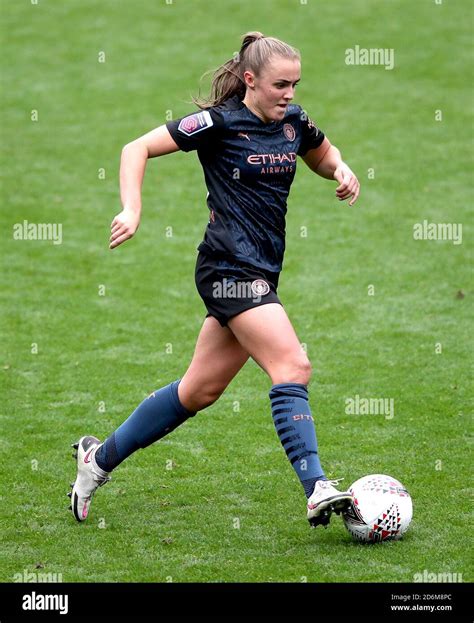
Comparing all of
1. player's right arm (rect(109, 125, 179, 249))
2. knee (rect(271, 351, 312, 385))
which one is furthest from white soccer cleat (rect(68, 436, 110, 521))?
player's right arm (rect(109, 125, 179, 249))

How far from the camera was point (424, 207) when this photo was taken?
479 inches

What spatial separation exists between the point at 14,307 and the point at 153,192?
3602mm

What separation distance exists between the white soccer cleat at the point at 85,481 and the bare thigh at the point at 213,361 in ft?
2.11

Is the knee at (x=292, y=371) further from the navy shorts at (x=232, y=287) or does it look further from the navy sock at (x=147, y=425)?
the navy sock at (x=147, y=425)

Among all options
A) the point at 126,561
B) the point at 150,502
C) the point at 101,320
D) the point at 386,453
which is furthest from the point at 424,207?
the point at 126,561

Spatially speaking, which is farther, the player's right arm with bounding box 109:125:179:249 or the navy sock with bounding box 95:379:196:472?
the navy sock with bounding box 95:379:196:472

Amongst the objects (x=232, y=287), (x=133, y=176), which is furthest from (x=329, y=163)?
(x=133, y=176)

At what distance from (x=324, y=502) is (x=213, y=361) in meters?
0.98

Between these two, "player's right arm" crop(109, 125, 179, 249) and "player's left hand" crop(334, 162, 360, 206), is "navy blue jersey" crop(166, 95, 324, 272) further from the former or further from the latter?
"player's left hand" crop(334, 162, 360, 206)

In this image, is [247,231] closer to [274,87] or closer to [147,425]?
[274,87]

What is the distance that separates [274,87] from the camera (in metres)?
5.34

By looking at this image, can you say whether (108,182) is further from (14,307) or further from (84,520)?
(84,520)

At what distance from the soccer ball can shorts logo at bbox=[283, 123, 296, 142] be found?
173 cm

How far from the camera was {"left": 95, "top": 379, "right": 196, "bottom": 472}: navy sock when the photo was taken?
228 inches
